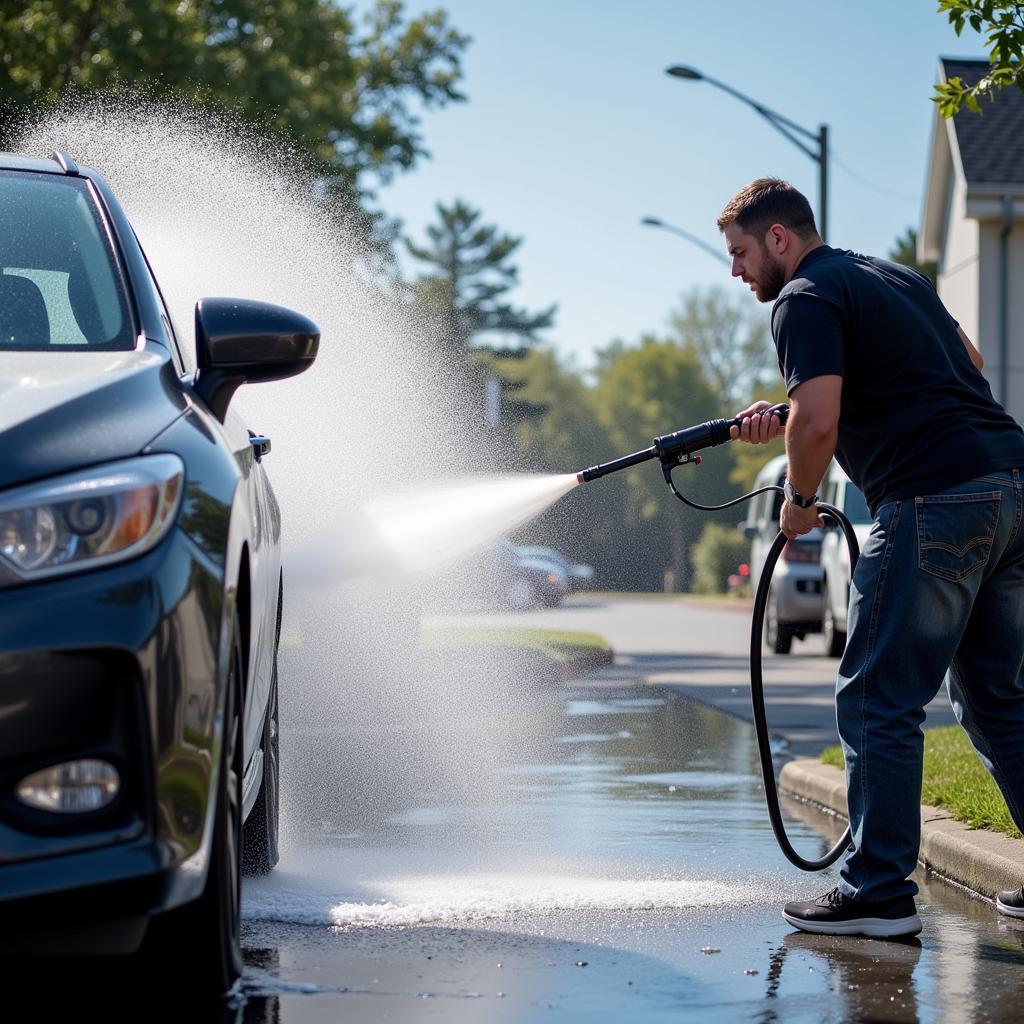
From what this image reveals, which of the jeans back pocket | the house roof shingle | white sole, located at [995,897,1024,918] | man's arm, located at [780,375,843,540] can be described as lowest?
white sole, located at [995,897,1024,918]

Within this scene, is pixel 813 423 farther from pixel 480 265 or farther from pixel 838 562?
pixel 480 265

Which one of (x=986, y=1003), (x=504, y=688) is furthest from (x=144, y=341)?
(x=504, y=688)

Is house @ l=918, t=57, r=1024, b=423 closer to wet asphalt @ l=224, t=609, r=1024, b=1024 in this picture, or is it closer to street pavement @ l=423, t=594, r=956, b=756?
street pavement @ l=423, t=594, r=956, b=756

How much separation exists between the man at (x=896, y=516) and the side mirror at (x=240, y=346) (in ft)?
4.76

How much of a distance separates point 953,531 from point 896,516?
0.50 ft

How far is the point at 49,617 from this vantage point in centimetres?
312

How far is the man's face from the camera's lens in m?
5.30

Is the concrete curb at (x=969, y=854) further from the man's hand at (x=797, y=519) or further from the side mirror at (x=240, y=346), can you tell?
the side mirror at (x=240, y=346)

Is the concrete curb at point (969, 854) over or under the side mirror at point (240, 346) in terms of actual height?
under

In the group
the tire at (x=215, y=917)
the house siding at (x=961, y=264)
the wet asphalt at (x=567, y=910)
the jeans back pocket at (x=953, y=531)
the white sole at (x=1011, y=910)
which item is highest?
the house siding at (x=961, y=264)

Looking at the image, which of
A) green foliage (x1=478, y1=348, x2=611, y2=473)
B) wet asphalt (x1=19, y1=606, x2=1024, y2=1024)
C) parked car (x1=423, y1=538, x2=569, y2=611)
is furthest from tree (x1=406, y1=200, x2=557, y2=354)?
wet asphalt (x1=19, y1=606, x2=1024, y2=1024)

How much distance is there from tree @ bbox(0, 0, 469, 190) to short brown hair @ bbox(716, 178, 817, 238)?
15.0m

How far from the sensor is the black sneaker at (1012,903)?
17.7ft

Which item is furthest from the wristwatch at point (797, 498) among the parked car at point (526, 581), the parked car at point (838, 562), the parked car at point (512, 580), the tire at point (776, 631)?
the parked car at point (526, 581)
